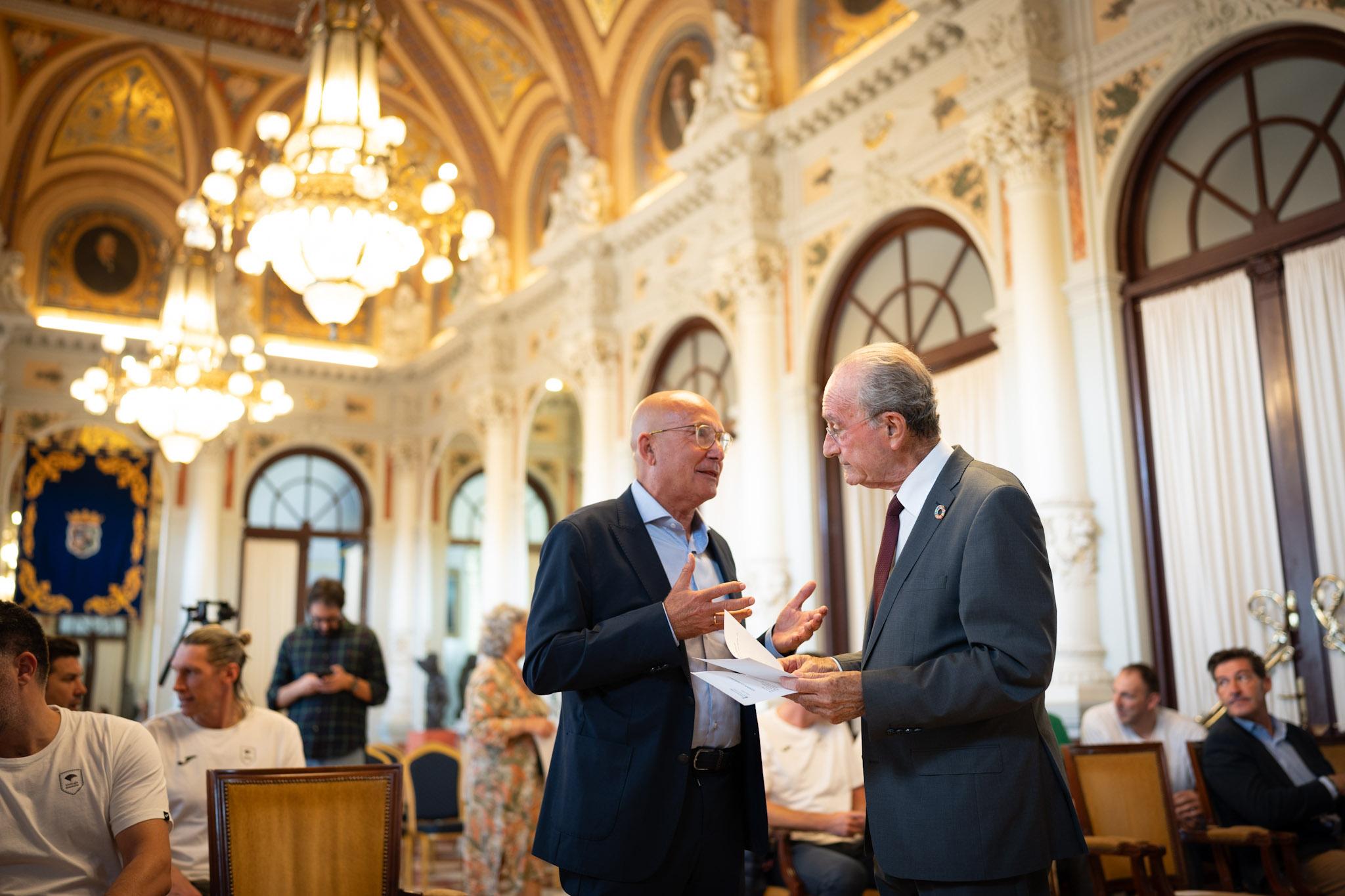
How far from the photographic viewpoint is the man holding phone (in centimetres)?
537

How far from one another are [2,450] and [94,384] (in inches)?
204

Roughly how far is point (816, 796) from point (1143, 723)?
4.90ft

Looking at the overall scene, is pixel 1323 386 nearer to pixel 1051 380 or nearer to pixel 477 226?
pixel 1051 380

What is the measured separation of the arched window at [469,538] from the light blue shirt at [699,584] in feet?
42.8

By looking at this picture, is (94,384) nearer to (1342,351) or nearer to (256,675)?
(256,675)

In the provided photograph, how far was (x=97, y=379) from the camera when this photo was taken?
9711 mm

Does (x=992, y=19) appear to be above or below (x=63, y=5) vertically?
below

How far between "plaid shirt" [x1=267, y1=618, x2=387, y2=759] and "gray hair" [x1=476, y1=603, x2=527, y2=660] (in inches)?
19.6

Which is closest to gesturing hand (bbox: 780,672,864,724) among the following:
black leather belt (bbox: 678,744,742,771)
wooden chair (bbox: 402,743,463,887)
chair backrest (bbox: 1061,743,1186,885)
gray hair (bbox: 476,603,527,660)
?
black leather belt (bbox: 678,744,742,771)

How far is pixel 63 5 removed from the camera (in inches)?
481

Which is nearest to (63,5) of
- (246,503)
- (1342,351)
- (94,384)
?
(94,384)

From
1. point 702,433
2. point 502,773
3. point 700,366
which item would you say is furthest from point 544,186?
point 702,433

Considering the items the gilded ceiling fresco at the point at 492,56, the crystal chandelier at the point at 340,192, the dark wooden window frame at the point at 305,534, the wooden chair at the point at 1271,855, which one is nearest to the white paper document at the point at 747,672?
the wooden chair at the point at 1271,855

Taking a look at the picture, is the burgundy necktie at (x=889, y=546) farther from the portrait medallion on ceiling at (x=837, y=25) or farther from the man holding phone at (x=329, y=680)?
the portrait medallion on ceiling at (x=837, y=25)
